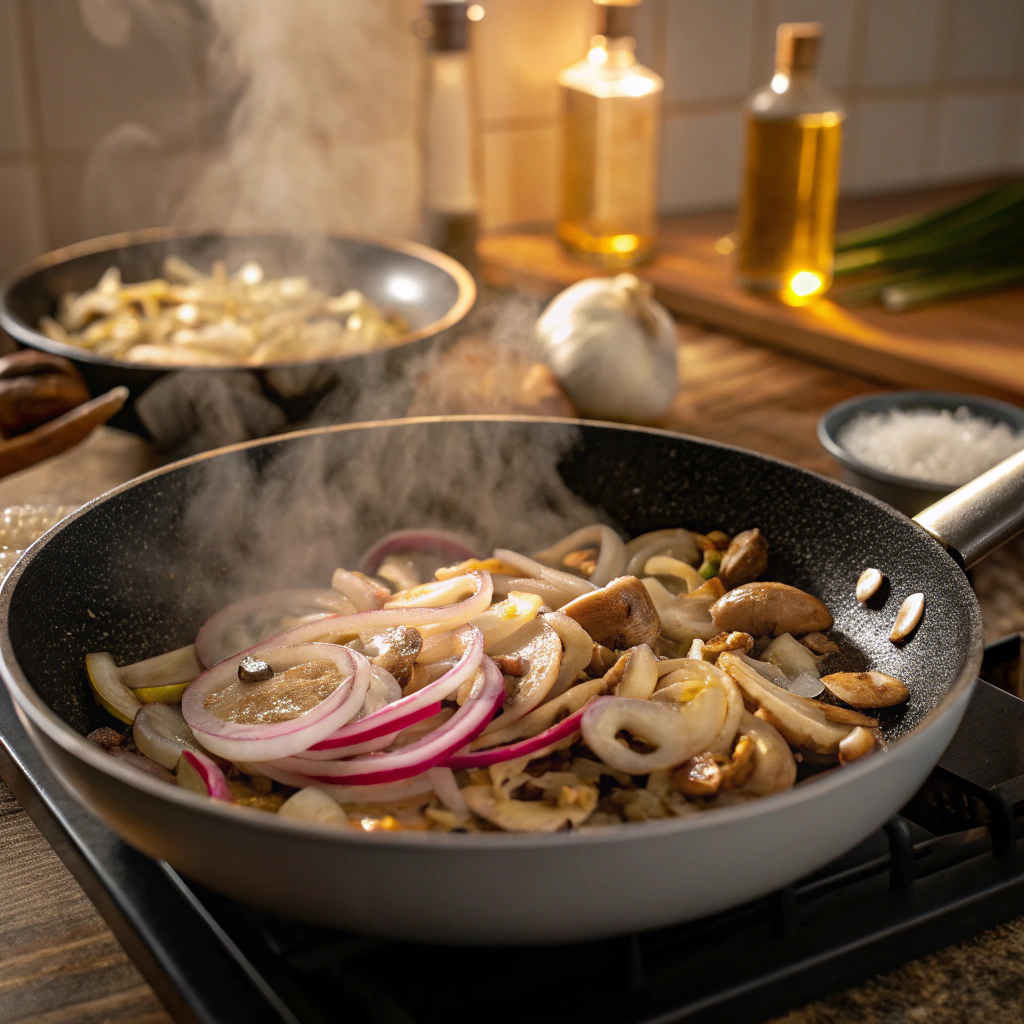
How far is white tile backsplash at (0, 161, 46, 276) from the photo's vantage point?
178 cm

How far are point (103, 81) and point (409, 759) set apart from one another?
1515mm

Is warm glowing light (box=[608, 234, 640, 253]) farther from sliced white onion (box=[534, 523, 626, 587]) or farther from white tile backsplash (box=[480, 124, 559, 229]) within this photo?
sliced white onion (box=[534, 523, 626, 587])

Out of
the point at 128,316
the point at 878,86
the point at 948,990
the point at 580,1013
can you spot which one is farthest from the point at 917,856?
the point at 878,86

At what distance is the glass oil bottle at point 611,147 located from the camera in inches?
73.0

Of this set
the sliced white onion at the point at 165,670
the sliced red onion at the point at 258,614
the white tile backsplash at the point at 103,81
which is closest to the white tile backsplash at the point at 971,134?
the white tile backsplash at the point at 103,81

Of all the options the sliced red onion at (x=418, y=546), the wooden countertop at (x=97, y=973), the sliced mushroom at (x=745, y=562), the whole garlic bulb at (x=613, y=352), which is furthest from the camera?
the whole garlic bulb at (x=613, y=352)

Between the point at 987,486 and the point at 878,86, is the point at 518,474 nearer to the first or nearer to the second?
the point at 987,486

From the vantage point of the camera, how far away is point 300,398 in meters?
1.23

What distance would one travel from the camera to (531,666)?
0.77m

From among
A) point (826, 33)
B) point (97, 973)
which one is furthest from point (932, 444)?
point (826, 33)

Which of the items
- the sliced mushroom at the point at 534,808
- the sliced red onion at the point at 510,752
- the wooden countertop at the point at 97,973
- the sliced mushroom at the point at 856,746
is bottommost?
the wooden countertop at the point at 97,973

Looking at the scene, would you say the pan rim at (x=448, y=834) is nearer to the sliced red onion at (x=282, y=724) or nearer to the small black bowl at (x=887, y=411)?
the sliced red onion at (x=282, y=724)

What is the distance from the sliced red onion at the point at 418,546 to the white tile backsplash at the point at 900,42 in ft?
6.59

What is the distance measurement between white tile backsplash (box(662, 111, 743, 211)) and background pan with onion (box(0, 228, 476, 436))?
3.18ft
